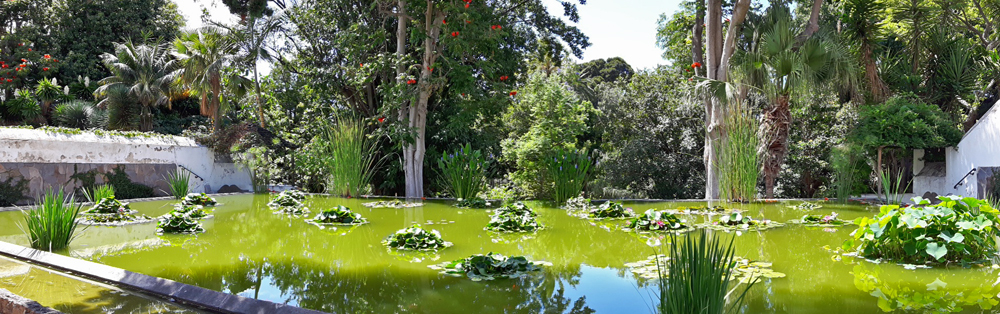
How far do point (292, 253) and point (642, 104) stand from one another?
943 centimetres

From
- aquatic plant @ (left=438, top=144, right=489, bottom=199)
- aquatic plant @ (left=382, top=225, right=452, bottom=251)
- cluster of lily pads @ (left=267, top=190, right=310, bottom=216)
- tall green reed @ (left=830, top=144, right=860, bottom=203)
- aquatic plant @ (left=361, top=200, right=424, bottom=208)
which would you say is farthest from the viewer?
aquatic plant @ (left=438, top=144, right=489, bottom=199)

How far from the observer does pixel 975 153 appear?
786cm

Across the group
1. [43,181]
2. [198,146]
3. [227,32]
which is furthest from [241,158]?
[227,32]

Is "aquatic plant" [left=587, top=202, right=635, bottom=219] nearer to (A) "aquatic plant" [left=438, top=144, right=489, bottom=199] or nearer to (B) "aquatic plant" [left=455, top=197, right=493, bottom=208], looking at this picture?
(B) "aquatic plant" [left=455, top=197, right=493, bottom=208]

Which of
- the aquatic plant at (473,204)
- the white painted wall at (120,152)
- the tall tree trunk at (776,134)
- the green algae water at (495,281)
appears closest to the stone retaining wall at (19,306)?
the green algae water at (495,281)

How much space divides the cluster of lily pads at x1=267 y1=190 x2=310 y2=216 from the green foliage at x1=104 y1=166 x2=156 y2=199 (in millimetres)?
2793

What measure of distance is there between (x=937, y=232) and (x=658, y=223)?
72.4 inches

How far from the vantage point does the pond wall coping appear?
8.46 ft

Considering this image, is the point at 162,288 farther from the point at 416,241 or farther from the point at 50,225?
the point at 50,225

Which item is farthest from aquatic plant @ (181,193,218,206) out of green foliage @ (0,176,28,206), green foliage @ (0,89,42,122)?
green foliage @ (0,89,42,122)

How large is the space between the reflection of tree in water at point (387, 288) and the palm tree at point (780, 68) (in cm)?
580

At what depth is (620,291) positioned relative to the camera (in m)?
3.03

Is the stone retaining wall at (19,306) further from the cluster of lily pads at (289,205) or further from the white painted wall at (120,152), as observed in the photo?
the white painted wall at (120,152)

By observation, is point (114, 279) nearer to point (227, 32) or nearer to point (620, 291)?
point (620, 291)
